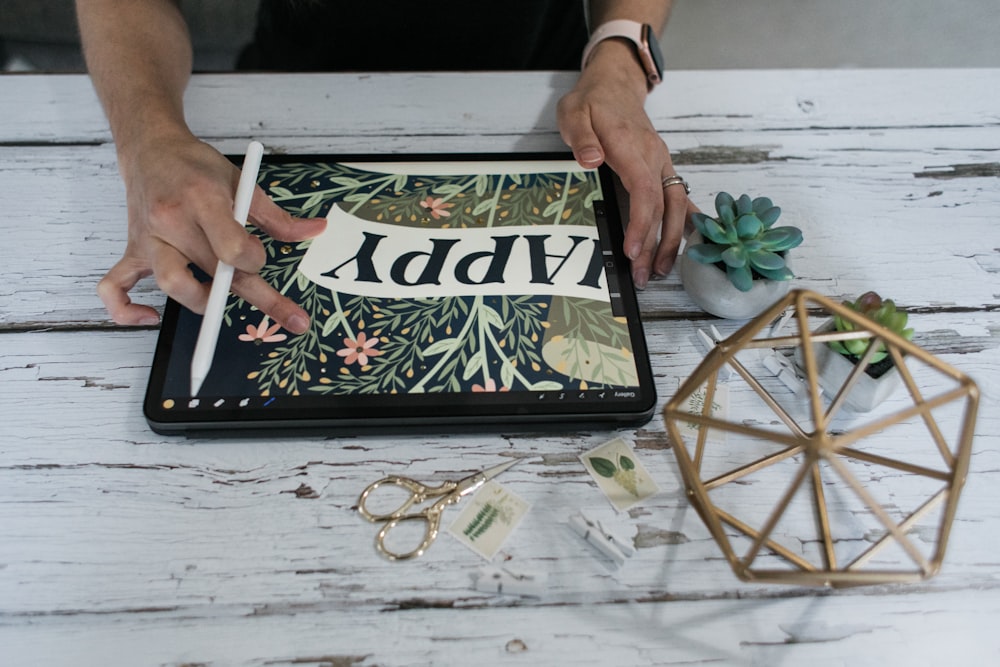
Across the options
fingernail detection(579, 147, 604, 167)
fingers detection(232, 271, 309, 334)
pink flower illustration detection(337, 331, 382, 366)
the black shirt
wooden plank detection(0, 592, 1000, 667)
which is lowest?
wooden plank detection(0, 592, 1000, 667)

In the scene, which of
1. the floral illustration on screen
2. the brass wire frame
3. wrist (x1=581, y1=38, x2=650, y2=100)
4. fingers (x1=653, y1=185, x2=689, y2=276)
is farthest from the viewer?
wrist (x1=581, y1=38, x2=650, y2=100)

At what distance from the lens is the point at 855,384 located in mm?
625

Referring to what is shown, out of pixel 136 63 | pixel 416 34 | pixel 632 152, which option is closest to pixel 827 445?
pixel 632 152

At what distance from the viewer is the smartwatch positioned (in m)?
0.89

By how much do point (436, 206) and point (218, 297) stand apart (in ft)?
0.87

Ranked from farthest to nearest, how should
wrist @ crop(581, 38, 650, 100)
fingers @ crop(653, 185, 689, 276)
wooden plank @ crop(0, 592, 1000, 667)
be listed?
wrist @ crop(581, 38, 650, 100) → fingers @ crop(653, 185, 689, 276) → wooden plank @ crop(0, 592, 1000, 667)

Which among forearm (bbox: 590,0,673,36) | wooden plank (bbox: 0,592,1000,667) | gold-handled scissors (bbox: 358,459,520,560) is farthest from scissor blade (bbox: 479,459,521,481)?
forearm (bbox: 590,0,673,36)

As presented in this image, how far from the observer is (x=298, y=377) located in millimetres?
639

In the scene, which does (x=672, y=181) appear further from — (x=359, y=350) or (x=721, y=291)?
(x=359, y=350)

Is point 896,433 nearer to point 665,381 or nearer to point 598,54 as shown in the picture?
point 665,381

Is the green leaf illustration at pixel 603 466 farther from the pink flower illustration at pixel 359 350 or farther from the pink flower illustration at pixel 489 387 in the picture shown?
the pink flower illustration at pixel 359 350

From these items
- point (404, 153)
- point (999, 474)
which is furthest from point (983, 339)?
point (404, 153)

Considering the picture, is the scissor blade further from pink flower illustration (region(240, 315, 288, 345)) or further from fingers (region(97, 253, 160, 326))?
fingers (region(97, 253, 160, 326))

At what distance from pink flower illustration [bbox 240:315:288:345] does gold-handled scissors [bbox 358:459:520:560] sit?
0.55 ft
